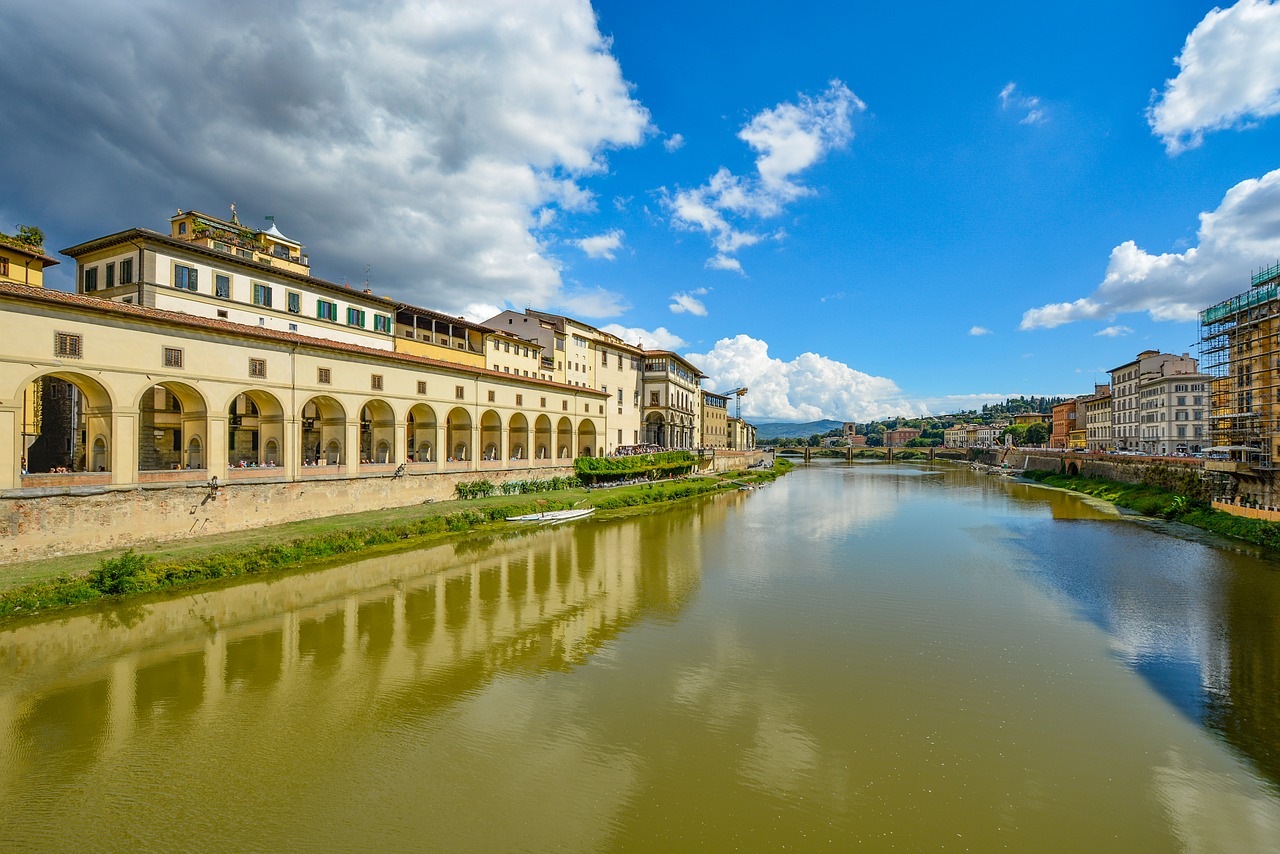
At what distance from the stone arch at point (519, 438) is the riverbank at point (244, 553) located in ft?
24.8

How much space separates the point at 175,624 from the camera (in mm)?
15086

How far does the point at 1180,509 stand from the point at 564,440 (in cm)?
4192

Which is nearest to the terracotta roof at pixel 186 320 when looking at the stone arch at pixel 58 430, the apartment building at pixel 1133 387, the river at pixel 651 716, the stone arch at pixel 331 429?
the stone arch at pixel 331 429

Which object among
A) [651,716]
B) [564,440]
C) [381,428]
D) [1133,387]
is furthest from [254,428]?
[1133,387]

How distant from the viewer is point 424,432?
116 ft

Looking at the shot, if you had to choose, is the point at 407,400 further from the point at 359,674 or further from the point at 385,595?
the point at 359,674

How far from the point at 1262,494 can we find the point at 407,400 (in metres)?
45.6

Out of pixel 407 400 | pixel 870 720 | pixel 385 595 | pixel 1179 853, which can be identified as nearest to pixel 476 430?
pixel 407 400

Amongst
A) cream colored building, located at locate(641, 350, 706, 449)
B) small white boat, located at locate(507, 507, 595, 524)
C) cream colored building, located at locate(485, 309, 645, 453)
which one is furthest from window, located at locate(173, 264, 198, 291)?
cream colored building, located at locate(641, 350, 706, 449)

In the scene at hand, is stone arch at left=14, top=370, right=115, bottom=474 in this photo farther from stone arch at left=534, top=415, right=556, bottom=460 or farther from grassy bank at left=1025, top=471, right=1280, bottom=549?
grassy bank at left=1025, top=471, right=1280, bottom=549

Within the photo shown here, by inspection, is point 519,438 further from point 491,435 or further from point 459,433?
point 459,433

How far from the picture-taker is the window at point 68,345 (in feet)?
62.8

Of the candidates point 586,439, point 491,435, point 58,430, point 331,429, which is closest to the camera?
point 58,430

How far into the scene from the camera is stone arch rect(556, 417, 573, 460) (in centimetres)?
4648
